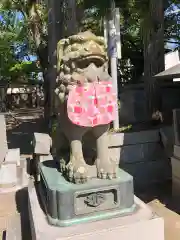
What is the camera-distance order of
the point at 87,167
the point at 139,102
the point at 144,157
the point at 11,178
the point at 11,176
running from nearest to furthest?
the point at 87,167
the point at 11,178
the point at 11,176
the point at 144,157
the point at 139,102

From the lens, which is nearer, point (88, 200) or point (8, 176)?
point (88, 200)

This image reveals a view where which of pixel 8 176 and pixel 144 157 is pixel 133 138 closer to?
pixel 144 157

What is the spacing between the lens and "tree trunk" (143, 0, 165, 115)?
6.69 metres

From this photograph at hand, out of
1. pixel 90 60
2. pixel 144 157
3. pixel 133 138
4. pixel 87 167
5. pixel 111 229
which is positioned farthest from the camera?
pixel 144 157

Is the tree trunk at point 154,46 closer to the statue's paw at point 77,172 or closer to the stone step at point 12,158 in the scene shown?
the stone step at point 12,158

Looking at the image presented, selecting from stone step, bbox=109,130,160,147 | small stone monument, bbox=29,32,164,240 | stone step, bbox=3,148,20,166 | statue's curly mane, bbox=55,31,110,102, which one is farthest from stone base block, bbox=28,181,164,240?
stone step, bbox=3,148,20,166

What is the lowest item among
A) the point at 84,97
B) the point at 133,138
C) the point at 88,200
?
the point at 88,200

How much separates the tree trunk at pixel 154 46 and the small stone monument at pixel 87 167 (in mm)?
4090

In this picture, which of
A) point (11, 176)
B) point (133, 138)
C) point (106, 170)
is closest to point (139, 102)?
point (133, 138)

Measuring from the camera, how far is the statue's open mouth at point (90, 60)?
2634 mm

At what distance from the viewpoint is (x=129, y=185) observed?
2.81 m

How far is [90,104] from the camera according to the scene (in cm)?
277

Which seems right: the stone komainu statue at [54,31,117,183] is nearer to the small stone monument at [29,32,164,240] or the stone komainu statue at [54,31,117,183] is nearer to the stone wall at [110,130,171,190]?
the small stone monument at [29,32,164,240]

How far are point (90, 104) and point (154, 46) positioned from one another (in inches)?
177
